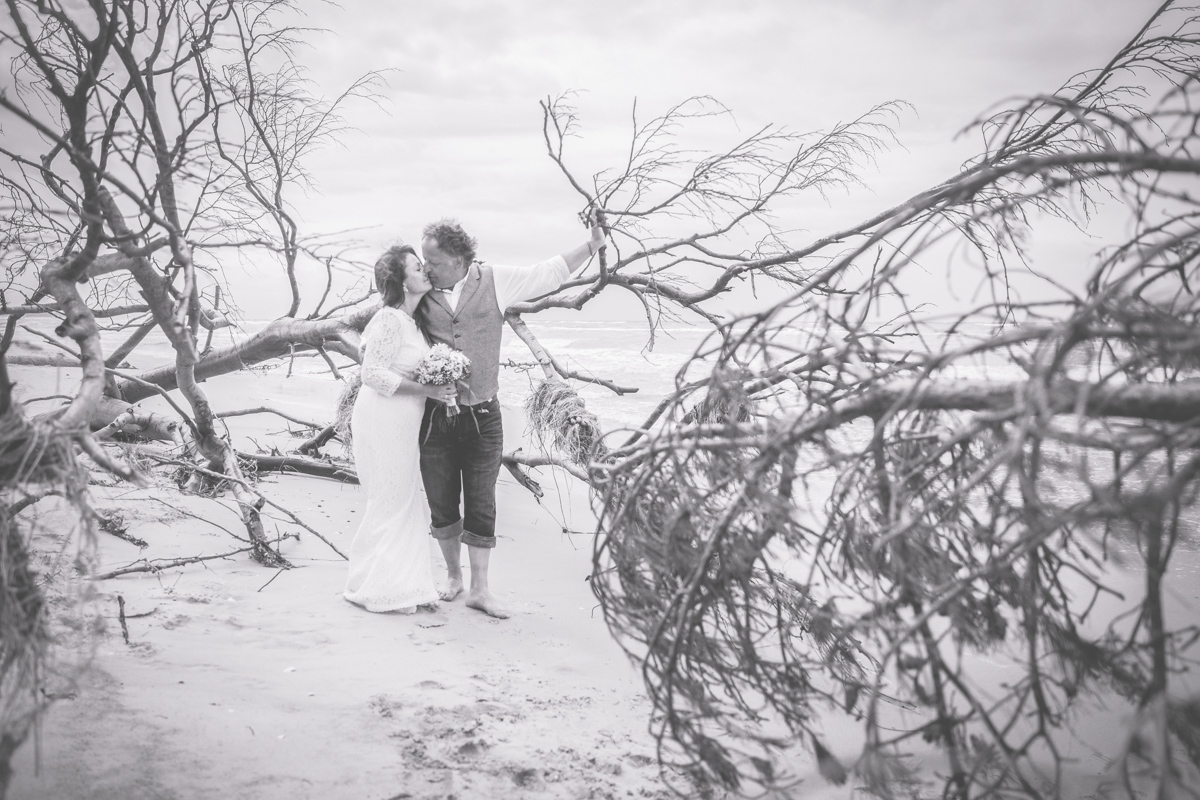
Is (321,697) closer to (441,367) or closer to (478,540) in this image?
(478,540)

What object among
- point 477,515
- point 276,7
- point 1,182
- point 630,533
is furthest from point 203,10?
point 630,533

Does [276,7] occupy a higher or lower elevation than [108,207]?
higher

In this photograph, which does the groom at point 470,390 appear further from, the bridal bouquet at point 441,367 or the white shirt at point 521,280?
the bridal bouquet at point 441,367

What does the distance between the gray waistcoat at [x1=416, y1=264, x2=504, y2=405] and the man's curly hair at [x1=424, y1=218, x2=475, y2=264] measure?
0.14m

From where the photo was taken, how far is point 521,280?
4742 mm

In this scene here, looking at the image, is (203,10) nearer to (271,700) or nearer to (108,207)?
(108,207)

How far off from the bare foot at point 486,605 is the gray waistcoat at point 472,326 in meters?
1.19

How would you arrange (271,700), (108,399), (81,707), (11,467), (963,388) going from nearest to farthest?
1. (963,388)
2. (11,467)
3. (81,707)
4. (271,700)
5. (108,399)

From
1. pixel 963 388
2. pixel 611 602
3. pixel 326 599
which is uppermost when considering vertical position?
pixel 963 388

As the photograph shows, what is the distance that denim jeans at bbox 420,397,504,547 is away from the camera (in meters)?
4.65

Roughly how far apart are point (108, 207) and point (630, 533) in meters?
2.73

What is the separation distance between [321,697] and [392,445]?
5.27 feet

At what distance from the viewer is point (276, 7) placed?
18.9ft

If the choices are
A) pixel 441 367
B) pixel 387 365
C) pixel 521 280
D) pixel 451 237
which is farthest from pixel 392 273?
pixel 521 280
